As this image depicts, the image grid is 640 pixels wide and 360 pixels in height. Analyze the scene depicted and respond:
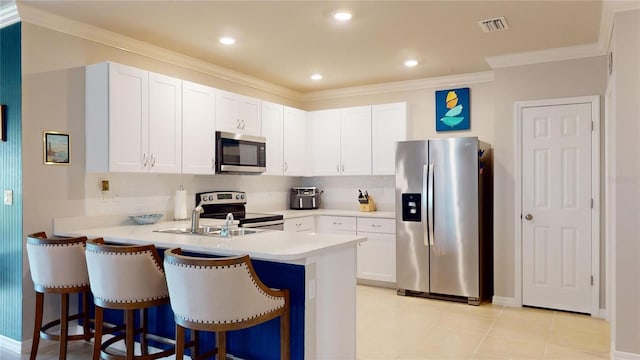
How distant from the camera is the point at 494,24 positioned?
3.54 m

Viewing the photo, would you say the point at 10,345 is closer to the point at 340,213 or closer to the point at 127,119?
the point at 127,119

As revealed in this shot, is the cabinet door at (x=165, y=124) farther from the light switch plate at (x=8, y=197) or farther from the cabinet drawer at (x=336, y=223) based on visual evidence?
the cabinet drawer at (x=336, y=223)

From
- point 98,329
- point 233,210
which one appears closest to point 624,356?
point 98,329

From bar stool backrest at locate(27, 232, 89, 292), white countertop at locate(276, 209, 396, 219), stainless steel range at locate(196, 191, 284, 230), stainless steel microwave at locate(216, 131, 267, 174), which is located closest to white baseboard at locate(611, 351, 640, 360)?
white countertop at locate(276, 209, 396, 219)

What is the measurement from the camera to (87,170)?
11.7 ft

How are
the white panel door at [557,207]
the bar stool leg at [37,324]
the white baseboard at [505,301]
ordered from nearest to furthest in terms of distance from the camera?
the bar stool leg at [37,324], the white panel door at [557,207], the white baseboard at [505,301]

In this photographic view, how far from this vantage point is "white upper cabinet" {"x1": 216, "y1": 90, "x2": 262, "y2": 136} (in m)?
4.51

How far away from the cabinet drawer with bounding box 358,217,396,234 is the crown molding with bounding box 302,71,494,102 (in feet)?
5.58

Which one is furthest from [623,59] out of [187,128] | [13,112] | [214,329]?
[13,112]

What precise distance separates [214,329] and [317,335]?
2.23 ft

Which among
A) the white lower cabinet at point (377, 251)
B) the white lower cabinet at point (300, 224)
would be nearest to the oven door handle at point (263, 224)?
the white lower cabinet at point (300, 224)

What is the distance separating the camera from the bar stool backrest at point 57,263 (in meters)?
2.86

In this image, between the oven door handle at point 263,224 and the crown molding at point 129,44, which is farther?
the oven door handle at point 263,224

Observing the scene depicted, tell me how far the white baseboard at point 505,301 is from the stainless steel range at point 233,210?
2396mm
